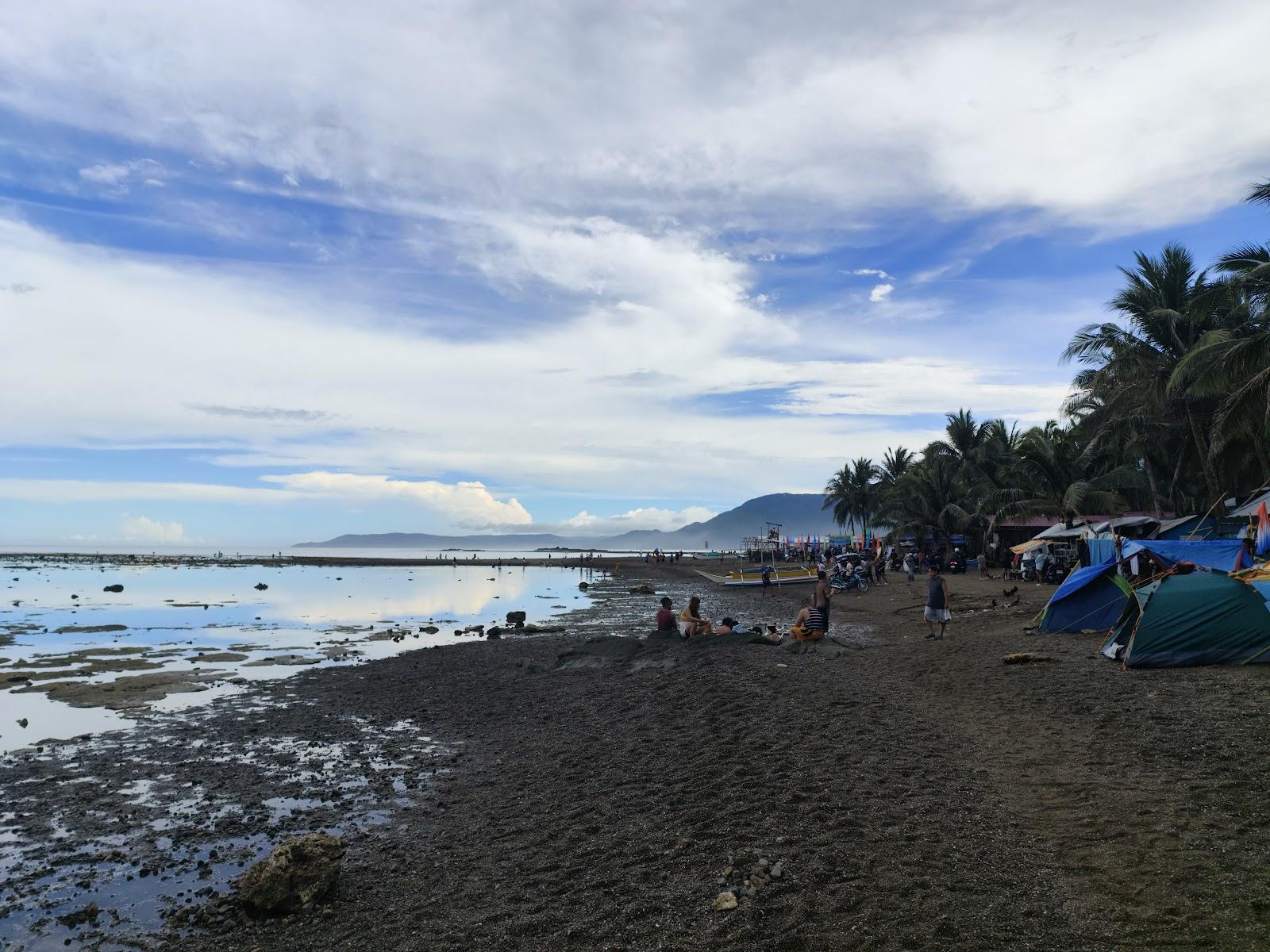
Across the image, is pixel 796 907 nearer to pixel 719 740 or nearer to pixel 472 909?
pixel 472 909

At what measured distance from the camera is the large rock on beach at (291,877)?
6402mm

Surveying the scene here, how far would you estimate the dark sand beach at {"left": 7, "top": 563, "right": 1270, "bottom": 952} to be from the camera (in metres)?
5.36

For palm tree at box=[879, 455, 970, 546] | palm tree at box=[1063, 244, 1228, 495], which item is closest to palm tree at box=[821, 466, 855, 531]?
palm tree at box=[879, 455, 970, 546]

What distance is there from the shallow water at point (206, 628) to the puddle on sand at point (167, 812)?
2965 millimetres

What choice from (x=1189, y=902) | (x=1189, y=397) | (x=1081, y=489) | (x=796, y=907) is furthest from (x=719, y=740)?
(x=1081, y=489)

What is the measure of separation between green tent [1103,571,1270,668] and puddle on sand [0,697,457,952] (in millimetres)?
11673

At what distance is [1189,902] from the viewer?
505cm

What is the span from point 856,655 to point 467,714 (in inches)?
343

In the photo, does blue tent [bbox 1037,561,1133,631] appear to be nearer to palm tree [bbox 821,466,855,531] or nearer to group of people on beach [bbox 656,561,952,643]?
group of people on beach [bbox 656,561,952,643]

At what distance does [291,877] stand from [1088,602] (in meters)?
17.1

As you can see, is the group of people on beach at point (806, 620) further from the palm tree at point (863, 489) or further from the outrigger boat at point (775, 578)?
the palm tree at point (863, 489)

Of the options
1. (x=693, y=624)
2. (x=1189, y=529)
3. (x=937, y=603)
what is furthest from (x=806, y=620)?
(x=1189, y=529)

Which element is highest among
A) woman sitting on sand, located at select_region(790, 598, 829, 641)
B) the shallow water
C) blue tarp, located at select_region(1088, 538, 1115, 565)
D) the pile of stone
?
blue tarp, located at select_region(1088, 538, 1115, 565)

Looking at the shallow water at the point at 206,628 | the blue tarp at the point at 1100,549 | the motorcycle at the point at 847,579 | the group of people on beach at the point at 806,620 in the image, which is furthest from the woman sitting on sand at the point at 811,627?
the motorcycle at the point at 847,579
